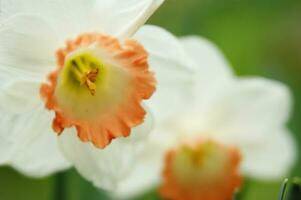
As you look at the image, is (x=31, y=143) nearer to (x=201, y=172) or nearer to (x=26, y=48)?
(x=26, y=48)

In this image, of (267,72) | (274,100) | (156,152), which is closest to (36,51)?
(156,152)

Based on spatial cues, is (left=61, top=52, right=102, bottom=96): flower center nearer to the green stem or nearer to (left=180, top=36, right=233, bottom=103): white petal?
the green stem

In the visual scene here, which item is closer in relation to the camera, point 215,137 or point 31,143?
point 31,143

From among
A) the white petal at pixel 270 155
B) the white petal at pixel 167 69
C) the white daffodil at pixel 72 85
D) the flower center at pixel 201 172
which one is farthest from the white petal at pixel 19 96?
the white petal at pixel 270 155

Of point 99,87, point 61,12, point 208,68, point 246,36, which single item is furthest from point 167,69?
point 246,36

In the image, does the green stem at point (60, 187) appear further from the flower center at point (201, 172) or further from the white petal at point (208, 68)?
the white petal at point (208, 68)

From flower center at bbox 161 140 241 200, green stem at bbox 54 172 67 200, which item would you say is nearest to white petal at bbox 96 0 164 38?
green stem at bbox 54 172 67 200
